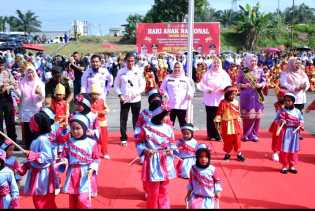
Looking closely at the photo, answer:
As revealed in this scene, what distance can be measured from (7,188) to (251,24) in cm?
4432

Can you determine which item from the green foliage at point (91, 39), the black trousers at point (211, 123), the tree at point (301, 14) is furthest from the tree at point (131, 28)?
the black trousers at point (211, 123)

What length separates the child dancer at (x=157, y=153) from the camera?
5436mm

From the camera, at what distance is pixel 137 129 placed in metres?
5.66

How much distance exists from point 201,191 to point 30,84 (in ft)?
15.0

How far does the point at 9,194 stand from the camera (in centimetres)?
524

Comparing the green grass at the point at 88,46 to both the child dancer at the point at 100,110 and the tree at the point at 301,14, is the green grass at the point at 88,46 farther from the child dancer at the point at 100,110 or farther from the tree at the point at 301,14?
the child dancer at the point at 100,110

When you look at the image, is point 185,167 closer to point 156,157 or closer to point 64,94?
point 156,157

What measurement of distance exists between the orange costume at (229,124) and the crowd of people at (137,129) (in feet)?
0.05

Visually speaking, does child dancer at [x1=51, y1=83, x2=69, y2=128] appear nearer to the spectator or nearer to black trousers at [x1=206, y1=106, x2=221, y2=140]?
the spectator

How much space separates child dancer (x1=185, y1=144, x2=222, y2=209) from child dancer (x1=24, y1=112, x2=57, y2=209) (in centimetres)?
150

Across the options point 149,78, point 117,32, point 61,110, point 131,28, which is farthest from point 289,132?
point 117,32

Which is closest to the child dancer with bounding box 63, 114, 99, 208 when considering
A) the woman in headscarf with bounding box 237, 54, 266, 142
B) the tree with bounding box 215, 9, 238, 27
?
the woman in headscarf with bounding box 237, 54, 266, 142

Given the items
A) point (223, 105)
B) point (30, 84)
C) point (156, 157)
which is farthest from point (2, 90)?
point (156, 157)

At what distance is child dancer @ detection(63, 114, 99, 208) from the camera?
5117 millimetres
